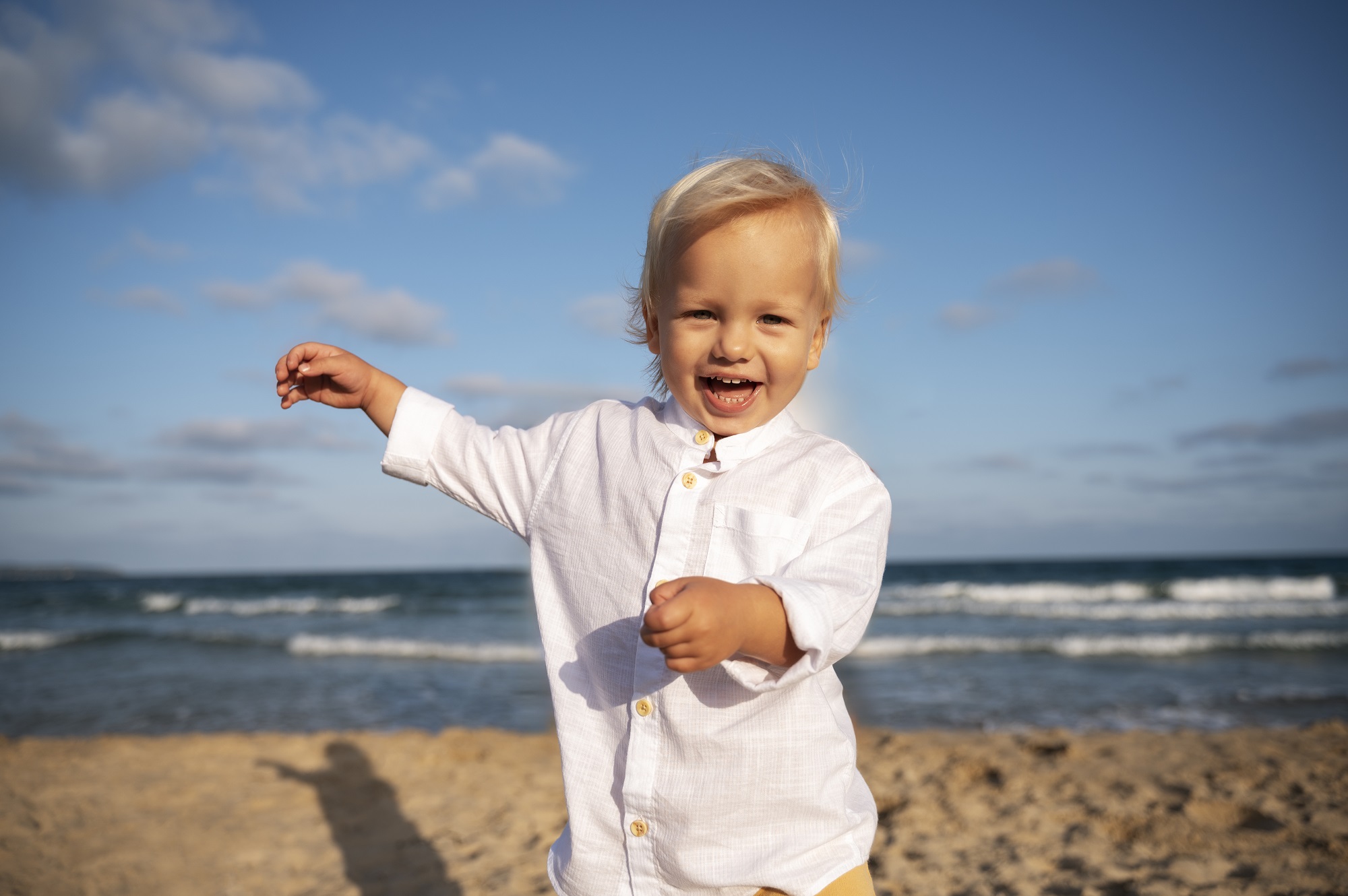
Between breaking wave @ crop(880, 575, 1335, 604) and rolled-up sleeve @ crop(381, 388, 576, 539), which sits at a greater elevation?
rolled-up sleeve @ crop(381, 388, 576, 539)

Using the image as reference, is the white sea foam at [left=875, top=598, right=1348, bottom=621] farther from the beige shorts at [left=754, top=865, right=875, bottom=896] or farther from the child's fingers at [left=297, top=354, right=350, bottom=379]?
the child's fingers at [left=297, top=354, right=350, bottom=379]

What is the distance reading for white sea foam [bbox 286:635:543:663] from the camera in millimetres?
11461

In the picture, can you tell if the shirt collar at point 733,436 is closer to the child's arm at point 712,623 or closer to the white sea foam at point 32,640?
the child's arm at point 712,623

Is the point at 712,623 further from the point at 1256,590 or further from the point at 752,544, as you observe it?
the point at 1256,590

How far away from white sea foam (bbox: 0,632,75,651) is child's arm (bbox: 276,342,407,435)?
1426 cm

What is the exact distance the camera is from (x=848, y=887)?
1.45 meters

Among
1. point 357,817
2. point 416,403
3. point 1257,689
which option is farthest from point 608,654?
point 1257,689

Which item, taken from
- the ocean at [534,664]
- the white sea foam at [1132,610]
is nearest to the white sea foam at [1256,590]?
the ocean at [534,664]

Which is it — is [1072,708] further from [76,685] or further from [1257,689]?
[76,685]

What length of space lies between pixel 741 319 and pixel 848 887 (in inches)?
40.0

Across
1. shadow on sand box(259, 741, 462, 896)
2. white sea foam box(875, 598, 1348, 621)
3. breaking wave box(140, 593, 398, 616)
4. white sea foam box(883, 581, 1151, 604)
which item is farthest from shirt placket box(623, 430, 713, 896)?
white sea foam box(883, 581, 1151, 604)

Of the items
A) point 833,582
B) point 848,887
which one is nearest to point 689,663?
point 833,582

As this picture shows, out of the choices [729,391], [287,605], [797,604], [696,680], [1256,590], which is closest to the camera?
[797,604]

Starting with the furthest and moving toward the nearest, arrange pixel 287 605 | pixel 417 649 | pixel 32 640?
pixel 287 605, pixel 32 640, pixel 417 649
